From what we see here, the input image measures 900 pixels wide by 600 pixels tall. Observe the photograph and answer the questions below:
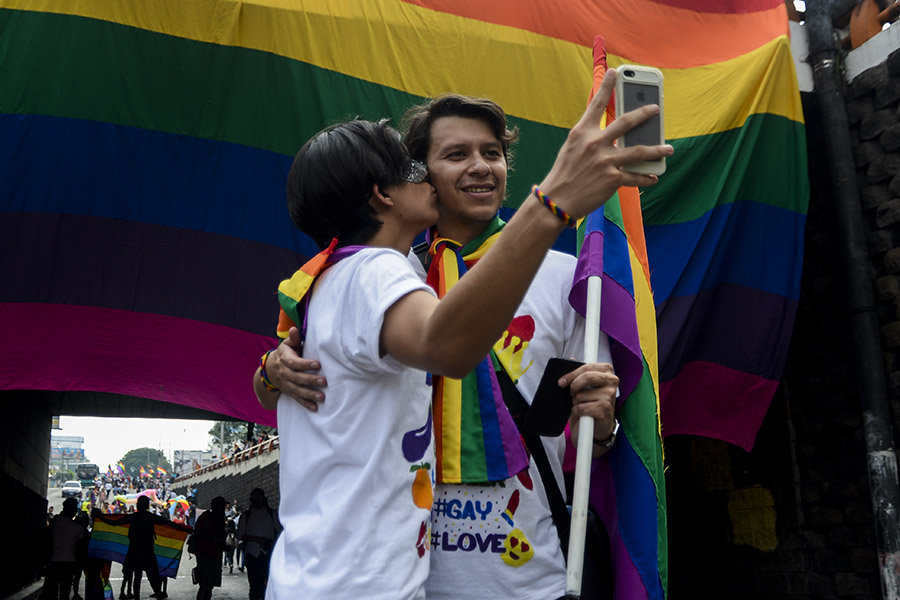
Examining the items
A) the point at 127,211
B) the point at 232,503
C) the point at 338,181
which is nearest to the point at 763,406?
the point at 127,211

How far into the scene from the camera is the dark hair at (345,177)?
5.20 ft

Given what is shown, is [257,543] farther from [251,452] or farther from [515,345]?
[251,452]

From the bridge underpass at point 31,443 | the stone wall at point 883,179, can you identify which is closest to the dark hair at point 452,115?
the stone wall at point 883,179

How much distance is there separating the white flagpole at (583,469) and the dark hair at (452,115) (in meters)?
0.59

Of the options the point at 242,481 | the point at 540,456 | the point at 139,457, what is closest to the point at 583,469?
the point at 540,456

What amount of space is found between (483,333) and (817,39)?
20.7 ft

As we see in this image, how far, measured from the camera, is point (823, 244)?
6.62m

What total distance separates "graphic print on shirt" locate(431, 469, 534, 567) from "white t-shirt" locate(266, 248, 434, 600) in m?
0.23

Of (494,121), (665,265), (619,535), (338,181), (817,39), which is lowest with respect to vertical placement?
(619,535)

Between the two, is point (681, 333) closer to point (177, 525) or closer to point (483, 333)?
point (483, 333)

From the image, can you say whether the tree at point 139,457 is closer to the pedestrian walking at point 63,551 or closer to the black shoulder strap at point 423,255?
the pedestrian walking at point 63,551

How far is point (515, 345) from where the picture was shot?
1.94 metres

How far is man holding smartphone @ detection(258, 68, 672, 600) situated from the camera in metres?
1.67

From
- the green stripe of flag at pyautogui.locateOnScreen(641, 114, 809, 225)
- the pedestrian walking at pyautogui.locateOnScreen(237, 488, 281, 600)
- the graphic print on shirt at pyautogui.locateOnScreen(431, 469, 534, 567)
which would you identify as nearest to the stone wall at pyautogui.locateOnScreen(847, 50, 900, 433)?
the green stripe of flag at pyautogui.locateOnScreen(641, 114, 809, 225)
